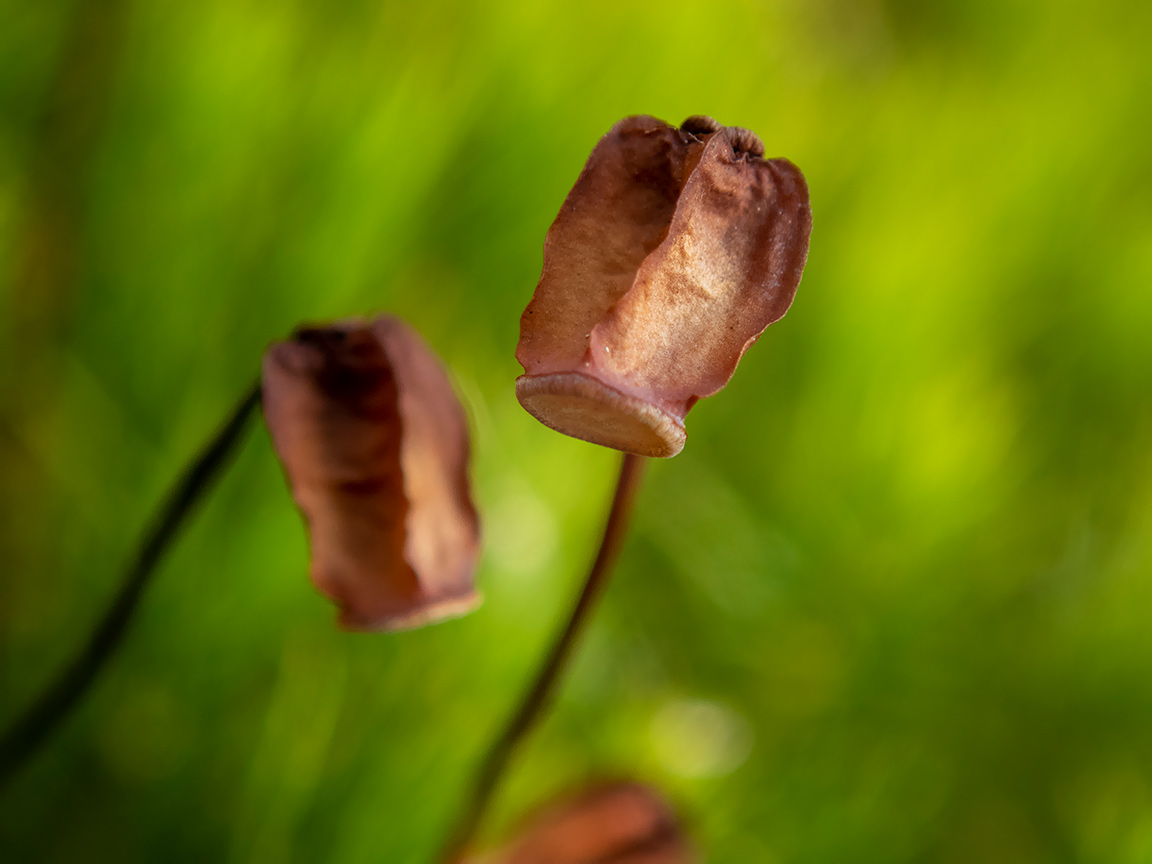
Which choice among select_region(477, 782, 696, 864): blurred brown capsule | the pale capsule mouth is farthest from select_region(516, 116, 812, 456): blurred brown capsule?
select_region(477, 782, 696, 864): blurred brown capsule

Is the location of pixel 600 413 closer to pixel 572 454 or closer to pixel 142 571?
pixel 142 571

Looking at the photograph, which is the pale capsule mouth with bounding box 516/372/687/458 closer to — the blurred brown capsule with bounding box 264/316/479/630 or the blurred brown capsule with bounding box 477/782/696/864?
the blurred brown capsule with bounding box 264/316/479/630

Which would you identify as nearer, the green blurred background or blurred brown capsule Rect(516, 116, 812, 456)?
blurred brown capsule Rect(516, 116, 812, 456)

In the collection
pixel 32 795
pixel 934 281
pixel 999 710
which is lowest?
pixel 32 795

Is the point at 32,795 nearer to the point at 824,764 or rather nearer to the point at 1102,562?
the point at 824,764

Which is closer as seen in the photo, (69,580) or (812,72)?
(69,580)

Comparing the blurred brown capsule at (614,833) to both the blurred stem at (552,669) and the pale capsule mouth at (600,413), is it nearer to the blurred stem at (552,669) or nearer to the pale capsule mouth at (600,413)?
the blurred stem at (552,669)

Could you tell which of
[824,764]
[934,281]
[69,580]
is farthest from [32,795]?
[934,281]
